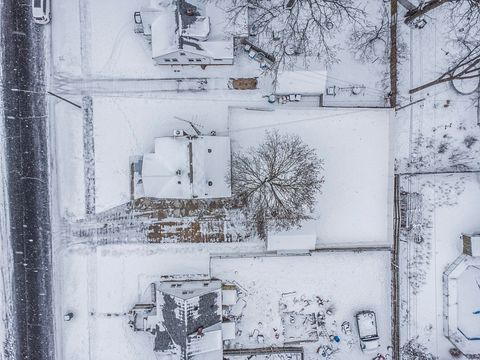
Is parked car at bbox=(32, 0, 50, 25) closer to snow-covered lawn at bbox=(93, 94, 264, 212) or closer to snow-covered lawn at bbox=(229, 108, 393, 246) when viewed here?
snow-covered lawn at bbox=(93, 94, 264, 212)

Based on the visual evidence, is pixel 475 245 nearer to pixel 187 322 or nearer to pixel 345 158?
pixel 345 158

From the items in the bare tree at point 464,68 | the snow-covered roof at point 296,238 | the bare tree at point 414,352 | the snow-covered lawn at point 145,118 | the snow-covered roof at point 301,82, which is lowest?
the bare tree at point 414,352

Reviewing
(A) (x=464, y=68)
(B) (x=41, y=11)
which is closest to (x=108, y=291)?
(B) (x=41, y=11)

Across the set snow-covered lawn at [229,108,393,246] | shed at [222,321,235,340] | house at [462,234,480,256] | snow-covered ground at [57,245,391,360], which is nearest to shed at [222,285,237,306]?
snow-covered ground at [57,245,391,360]

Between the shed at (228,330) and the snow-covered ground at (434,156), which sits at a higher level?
the snow-covered ground at (434,156)

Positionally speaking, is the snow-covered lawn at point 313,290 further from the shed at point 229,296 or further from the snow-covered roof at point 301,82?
the snow-covered roof at point 301,82

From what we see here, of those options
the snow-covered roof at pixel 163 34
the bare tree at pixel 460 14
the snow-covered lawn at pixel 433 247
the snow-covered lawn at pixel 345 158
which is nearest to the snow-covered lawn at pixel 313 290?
the snow-covered lawn at pixel 433 247
